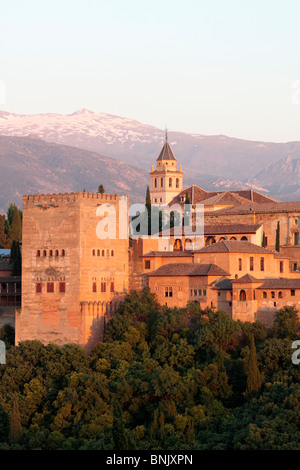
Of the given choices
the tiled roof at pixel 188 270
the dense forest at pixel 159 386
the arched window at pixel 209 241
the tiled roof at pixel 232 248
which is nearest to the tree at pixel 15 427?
the dense forest at pixel 159 386

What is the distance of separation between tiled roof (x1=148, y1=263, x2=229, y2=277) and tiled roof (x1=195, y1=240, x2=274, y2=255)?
107 cm

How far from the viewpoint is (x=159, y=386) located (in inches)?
2079

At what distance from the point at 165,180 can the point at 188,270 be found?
47.2 metres

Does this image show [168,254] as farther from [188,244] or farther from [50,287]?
[50,287]

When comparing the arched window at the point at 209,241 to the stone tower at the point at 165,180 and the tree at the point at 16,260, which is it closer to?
the tree at the point at 16,260

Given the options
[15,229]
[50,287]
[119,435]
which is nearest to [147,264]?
[50,287]

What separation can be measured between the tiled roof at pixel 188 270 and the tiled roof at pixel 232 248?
107 cm

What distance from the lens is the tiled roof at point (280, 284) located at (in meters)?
58.8

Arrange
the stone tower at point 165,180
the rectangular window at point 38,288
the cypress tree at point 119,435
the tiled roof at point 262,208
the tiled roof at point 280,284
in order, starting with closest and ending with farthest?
the cypress tree at point 119,435
the tiled roof at point 280,284
the rectangular window at point 38,288
the tiled roof at point 262,208
the stone tower at point 165,180

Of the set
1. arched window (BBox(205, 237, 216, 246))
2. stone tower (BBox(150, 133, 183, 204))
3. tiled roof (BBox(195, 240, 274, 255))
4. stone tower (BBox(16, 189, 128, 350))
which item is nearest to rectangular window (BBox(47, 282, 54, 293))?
stone tower (BBox(16, 189, 128, 350))

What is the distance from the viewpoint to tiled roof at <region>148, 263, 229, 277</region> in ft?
199

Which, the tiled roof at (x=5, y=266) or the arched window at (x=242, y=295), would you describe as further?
the tiled roof at (x=5, y=266)

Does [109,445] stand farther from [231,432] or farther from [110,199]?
[110,199]
